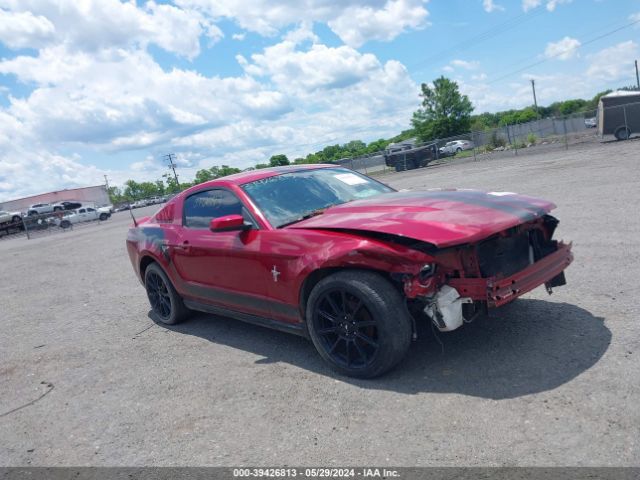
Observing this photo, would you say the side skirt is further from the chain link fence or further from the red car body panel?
the chain link fence

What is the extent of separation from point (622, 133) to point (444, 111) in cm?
4311

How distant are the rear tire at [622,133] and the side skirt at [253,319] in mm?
24901

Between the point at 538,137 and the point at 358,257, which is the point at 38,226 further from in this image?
the point at 358,257

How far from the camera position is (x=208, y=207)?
5.08 metres

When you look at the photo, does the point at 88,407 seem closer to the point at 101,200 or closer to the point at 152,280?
the point at 152,280

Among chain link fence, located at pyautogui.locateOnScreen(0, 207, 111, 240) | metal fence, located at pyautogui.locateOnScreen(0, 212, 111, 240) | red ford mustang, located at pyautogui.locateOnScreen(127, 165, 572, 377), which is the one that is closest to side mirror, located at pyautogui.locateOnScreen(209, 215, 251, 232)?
red ford mustang, located at pyautogui.locateOnScreen(127, 165, 572, 377)

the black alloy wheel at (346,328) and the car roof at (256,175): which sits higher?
the car roof at (256,175)

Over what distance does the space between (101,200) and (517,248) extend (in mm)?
85543

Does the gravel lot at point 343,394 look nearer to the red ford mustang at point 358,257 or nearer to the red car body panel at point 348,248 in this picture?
the red ford mustang at point 358,257

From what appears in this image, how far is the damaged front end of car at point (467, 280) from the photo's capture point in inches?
132

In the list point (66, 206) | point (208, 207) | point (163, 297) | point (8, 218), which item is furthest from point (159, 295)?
point (66, 206)

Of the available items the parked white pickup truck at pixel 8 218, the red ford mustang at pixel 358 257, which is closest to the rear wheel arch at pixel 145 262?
the red ford mustang at pixel 358 257

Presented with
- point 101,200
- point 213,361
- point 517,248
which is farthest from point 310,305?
point 101,200

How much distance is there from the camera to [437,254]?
11.2 feet
